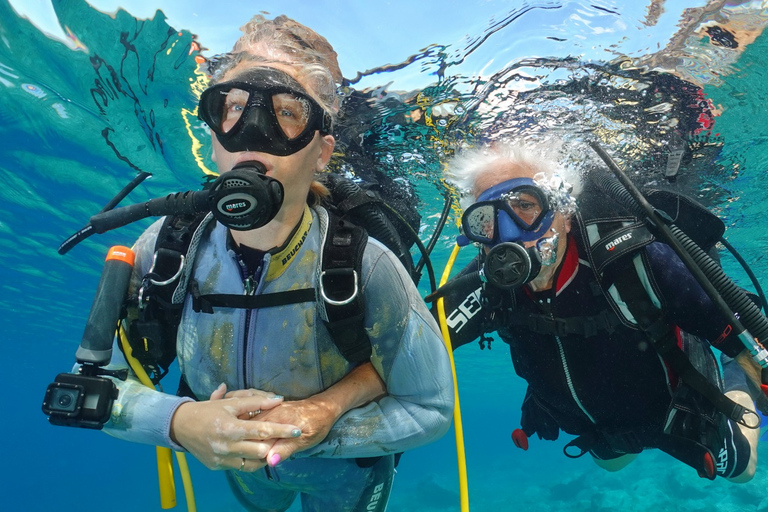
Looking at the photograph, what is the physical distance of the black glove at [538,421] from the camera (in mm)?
5785

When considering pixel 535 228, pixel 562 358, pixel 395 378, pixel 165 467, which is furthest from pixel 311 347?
pixel 562 358

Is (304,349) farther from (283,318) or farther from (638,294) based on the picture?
(638,294)

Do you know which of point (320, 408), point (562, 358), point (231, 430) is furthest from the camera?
point (562, 358)

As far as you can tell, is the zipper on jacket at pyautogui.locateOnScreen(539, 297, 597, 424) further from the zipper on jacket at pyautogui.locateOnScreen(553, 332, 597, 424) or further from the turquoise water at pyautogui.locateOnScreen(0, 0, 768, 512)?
the turquoise water at pyautogui.locateOnScreen(0, 0, 768, 512)

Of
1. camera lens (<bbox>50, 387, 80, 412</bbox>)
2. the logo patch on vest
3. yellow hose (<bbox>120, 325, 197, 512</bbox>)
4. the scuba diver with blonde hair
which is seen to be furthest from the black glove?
camera lens (<bbox>50, 387, 80, 412</bbox>)

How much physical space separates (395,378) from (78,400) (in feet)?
5.72

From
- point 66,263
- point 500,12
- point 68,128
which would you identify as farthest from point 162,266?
point 66,263

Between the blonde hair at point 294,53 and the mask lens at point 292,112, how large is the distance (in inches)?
5.1

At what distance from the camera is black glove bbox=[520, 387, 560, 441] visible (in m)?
5.79

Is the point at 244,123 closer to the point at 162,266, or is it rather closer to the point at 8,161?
the point at 162,266

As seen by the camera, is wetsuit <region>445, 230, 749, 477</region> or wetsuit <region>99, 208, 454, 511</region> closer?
wetsuit <region>99, 208, 454, 511</region>

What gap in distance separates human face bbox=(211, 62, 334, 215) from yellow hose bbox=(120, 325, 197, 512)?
1.32 metres

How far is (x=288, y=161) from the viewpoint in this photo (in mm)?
2576

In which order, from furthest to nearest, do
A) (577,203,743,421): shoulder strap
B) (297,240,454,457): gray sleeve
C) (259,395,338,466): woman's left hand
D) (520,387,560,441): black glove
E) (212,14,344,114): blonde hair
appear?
(520,387,560,441): black glove
(577,203,743,421): shoulder strap
(212,14,344,114): blonde hair
(297,240,454,457): gray sleeve
(259,395,338,466): woman's left hand
